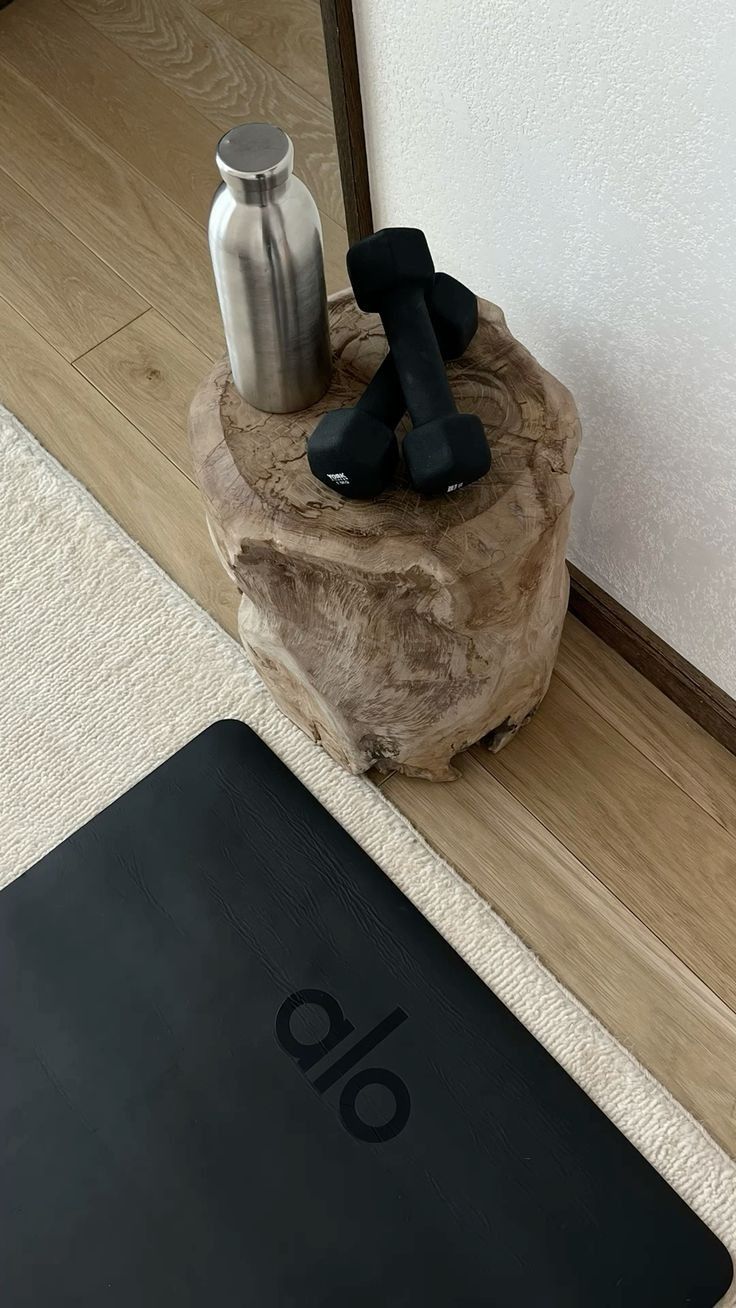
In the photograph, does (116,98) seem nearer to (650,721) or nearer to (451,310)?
(451,310)

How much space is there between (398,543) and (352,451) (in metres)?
0.08

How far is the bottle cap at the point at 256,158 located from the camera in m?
0.90

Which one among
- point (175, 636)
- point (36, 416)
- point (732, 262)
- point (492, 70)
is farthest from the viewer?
point (36, 416)

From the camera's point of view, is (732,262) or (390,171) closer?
(732,262)

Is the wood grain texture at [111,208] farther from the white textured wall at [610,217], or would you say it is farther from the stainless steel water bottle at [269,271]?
the stainless steel water bottle at [269,271]

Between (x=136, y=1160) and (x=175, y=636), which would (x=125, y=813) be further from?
(x=136, y=1160)

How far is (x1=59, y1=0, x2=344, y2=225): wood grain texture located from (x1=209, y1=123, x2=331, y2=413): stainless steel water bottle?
87 centimetres

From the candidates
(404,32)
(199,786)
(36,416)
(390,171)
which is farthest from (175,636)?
(404,32)

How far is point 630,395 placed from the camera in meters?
1.16

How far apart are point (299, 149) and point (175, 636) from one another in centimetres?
84

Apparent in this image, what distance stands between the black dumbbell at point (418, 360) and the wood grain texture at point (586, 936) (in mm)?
508

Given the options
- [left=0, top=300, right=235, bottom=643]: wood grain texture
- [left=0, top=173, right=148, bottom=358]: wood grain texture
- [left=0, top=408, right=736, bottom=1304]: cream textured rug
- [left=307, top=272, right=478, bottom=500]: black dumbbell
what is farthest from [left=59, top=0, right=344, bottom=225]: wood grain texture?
[left=307, top=272, right=478, bottom=500]: black dumbbell

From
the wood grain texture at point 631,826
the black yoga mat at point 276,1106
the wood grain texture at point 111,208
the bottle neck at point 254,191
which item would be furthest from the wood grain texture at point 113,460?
the bottle neck at point 254,191

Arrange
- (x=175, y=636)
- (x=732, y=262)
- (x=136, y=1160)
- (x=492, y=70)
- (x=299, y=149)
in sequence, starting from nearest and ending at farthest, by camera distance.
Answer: (x=732, y=262) < (x=492, y=70) < (x=136, y=1160) < (x=175, y=636) < (x=299, y=149)
